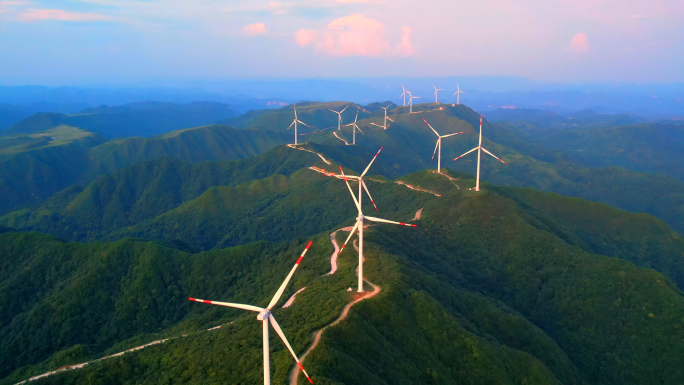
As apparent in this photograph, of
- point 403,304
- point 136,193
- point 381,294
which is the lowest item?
point 136,193

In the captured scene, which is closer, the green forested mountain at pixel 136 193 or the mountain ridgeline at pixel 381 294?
the mountain ridgeline at pixel 381 294

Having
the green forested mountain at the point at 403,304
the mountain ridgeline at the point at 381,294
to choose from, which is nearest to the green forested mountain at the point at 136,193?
the mountain ridgeline at the point at 381,294

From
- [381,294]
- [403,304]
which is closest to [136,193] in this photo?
[381,294]

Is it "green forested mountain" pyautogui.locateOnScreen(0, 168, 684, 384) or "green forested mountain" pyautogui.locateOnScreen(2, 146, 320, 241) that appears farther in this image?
"green forested mountain" pyautogui.locateOnScreen(2, 146, 320, 241)

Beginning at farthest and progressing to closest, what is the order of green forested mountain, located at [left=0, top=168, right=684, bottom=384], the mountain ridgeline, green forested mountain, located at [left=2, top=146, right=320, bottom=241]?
→ green forested mountain, located at [left=2, top=146, right=320, bottom=241] → the mountain ridgeline → green forested mountain, located at [left=0, top=168, right=684, bottom=384]

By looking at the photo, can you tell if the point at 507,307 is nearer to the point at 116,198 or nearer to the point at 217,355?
the point at 217,355

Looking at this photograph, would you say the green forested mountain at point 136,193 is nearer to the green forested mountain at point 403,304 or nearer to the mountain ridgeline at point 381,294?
the mountain ridgeline at point 381,294

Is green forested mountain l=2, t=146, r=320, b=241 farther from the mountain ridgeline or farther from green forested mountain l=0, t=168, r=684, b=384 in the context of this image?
green forested mountain l=0, t=168, r=684, b=384

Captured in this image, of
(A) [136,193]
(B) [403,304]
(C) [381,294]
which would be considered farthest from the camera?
(A) [136,193]

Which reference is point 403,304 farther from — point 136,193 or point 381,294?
point 136,193

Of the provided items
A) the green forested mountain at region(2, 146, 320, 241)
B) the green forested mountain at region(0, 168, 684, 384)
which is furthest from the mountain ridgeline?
the green forested mountain at region(2, 146, 320, 241)
